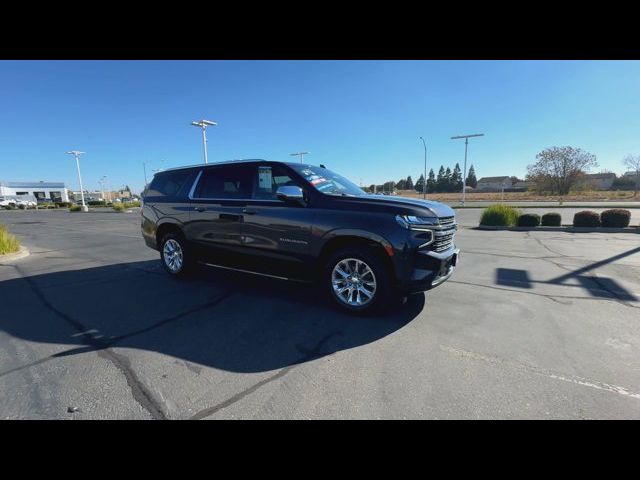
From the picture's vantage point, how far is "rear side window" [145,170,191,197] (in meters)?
5.64

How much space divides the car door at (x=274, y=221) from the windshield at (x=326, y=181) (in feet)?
0.72

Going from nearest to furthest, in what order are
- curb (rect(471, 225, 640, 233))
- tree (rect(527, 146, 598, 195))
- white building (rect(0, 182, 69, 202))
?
1. curb (rect(471, 225, 640, 233))
2. tree (rect(527, 146, 598, 195))
3. white building (rect(0, 182, 69, 202))

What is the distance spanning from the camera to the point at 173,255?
584cm

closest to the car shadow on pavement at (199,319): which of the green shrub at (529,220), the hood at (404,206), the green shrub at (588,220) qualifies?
A: the hood at (404,206)

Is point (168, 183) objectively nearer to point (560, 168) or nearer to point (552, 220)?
point (552, 220)

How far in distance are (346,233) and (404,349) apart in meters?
1.49

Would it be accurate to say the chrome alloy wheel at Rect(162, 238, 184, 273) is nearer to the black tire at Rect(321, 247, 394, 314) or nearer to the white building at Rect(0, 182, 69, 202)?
the black tire at Rect(321, 247, 394, 314)

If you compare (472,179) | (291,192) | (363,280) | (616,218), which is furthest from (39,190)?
(472,179)

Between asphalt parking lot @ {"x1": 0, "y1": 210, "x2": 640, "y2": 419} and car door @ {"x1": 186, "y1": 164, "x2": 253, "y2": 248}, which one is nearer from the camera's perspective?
asphalt parking lot @ {"x1": 0, "y1": 210, "x2": 640, "y2": 419}

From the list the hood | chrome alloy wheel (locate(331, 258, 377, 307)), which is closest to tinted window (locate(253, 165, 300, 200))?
the hood

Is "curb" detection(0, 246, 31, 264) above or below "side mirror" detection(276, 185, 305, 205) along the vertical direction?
below

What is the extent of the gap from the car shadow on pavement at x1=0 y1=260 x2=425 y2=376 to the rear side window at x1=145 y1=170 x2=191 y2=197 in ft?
5.56

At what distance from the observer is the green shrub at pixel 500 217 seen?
14.5 meters

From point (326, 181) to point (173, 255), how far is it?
11.0 feet
